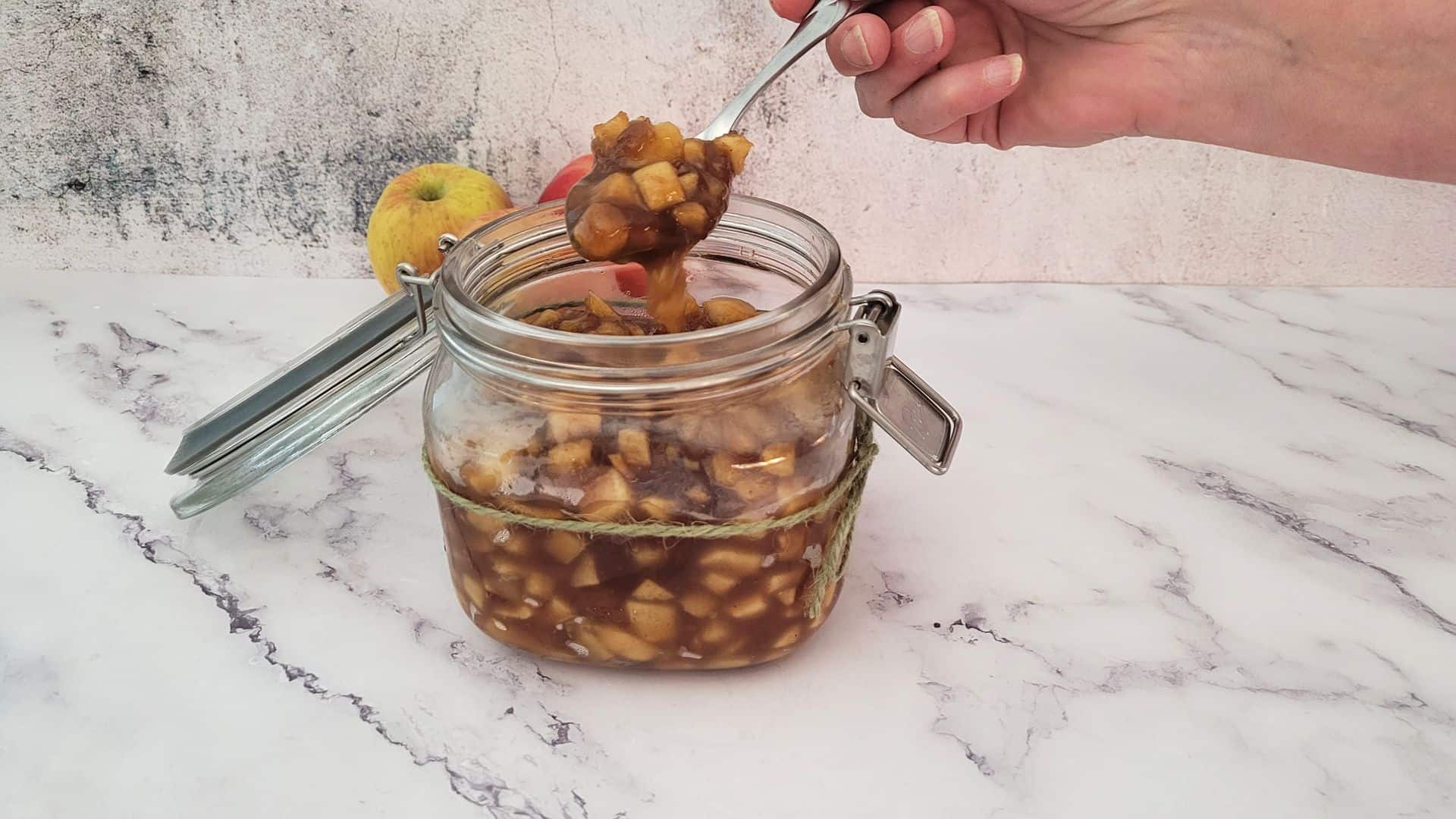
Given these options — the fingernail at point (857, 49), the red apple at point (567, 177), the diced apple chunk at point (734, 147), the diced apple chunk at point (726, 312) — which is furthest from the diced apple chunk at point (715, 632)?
the red apple at point (567, 177)

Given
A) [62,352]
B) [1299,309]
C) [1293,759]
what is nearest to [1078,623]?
[1293,759]

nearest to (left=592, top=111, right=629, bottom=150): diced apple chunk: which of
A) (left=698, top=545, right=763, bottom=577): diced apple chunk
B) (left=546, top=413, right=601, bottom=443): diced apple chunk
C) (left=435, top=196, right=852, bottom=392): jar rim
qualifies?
(left=435, top=196, right=852, bottom=392): jar rim

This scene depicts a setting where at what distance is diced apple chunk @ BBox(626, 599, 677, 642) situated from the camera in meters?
0.80

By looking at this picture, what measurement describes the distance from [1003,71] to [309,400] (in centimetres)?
66

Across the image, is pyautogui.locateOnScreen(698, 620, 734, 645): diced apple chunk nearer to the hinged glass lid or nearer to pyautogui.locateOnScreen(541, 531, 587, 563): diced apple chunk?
pyautogui.locateOnScreen(541, 531, 587, 563): diced apple chunk

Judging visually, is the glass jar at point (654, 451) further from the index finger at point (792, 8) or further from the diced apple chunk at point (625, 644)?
the index finger at point (792, 8)

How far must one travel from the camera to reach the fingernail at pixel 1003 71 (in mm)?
1015

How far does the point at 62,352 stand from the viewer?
4.46 ft

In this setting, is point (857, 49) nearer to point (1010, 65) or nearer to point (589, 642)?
point (1010, 65)

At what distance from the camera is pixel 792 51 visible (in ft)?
3.28

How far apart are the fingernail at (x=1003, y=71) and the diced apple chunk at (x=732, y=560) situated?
0.51m

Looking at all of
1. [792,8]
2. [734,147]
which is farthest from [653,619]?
[792,8]

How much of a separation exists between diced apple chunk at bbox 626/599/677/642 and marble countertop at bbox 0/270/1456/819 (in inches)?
3.0

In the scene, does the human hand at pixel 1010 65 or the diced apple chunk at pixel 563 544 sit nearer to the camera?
the diced apple chunk at pixel 563 544
